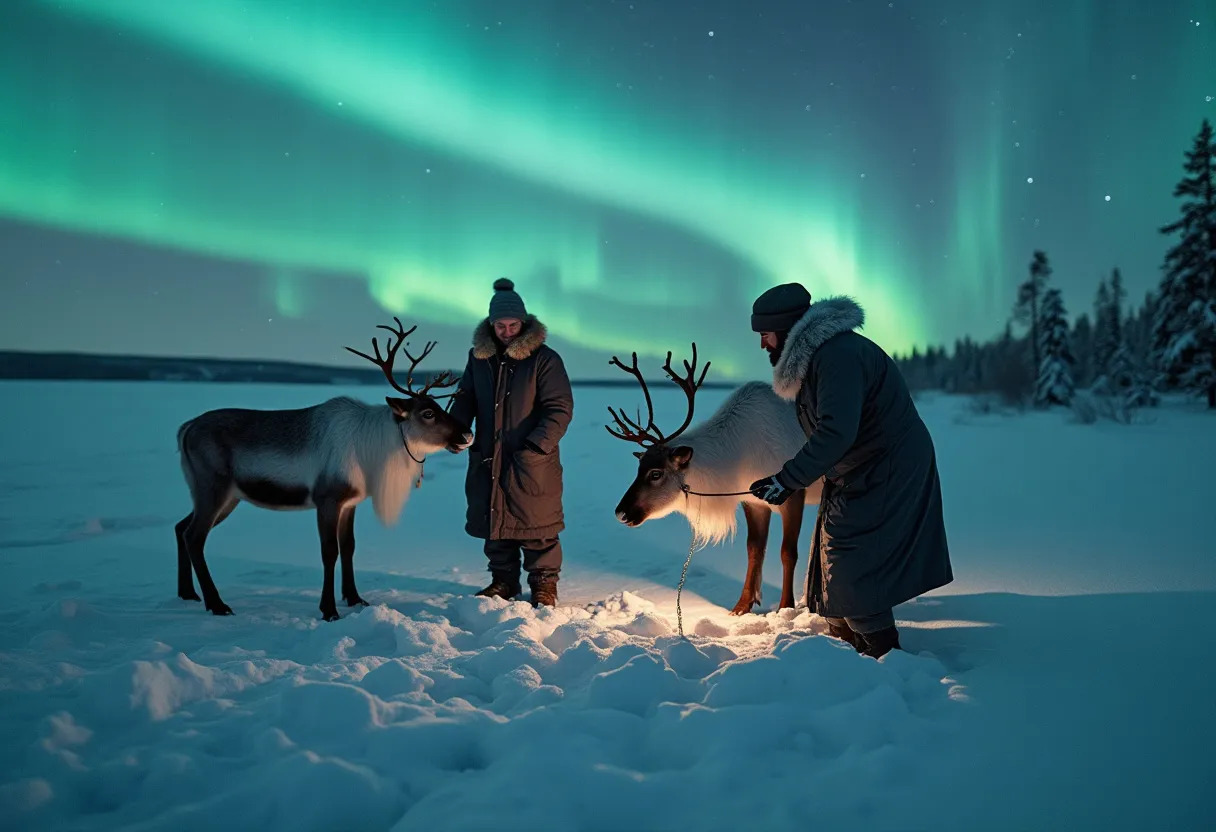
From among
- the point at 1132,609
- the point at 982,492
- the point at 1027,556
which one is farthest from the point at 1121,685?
the point at 982,492

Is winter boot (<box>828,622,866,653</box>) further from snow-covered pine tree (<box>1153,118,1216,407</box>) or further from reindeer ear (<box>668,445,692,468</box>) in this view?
snow-covered pine tree (<box>1153,118,1216,407</box>)

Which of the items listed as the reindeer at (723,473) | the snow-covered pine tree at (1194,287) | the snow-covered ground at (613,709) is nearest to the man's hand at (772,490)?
the snow-covered ground at (613,709)

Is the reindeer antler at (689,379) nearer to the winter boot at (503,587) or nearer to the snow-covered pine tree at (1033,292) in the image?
the winter boot at (503,587)

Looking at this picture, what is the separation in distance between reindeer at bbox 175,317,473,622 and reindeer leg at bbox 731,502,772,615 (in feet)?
7.33

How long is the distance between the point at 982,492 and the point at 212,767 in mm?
10116

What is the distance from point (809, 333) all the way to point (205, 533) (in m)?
4.45

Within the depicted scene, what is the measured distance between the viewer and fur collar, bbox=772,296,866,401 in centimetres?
341

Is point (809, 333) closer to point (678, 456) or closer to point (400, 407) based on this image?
point (678, 456)

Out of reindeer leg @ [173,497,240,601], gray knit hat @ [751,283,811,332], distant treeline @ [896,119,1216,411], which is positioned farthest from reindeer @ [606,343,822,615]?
distant treeline @ [896,119,1216,411]

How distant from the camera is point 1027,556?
5809 mm

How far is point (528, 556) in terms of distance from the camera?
5.13 m

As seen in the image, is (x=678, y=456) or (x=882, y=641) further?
(x=678, y=456)

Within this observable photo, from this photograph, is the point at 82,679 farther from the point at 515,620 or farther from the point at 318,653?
the point at 515,620

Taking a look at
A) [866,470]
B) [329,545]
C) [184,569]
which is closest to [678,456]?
[866,470]
